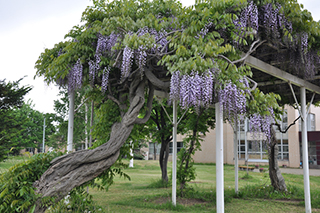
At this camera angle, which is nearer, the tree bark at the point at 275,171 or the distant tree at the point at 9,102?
the tree bark at the point at 275,171

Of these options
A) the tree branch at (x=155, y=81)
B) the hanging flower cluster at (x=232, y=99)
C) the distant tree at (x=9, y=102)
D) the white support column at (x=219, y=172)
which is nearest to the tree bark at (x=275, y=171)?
the white support column at (x=219, y=172)

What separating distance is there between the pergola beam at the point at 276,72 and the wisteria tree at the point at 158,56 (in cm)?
23

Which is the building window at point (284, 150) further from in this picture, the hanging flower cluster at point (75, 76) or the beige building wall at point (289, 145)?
the hanging flower cluster at point (75, 76)

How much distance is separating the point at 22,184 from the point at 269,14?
13.1 ft

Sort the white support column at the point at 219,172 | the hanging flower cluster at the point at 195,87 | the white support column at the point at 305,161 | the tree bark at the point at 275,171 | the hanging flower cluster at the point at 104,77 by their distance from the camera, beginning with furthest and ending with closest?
the tree bark at the point at 275,171, the white support column at the point at 305,161, the hanging flower cluster at the point at 104,77, the white support column at the point at 219,172, the hanging flower cluster at the point at 195,87

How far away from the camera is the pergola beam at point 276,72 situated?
4469 millimetres

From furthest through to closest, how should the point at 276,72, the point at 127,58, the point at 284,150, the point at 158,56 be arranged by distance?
the point at 284,150 → the point at 276,72 → the point at 158,56 → the point at 127,58

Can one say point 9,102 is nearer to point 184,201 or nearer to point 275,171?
point 184,201

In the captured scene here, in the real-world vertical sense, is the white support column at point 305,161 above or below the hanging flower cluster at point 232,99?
below

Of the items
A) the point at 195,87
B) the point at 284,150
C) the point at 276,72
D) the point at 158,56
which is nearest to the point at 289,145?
the point at 284,150

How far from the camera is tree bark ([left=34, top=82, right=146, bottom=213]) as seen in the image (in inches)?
138

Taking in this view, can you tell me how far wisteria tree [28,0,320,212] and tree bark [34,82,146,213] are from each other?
12 mm

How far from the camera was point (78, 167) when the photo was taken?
3.76 metres

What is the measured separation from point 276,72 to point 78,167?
363 cm
